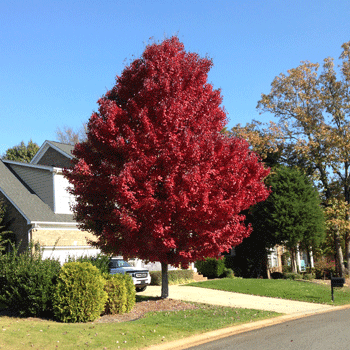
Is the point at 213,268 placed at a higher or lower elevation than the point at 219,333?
higher

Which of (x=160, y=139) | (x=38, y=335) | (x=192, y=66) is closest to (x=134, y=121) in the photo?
(x=160, y=139)

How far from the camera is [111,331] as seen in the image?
10.2 meters

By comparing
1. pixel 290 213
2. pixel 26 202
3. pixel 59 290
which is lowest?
pixel 59 290

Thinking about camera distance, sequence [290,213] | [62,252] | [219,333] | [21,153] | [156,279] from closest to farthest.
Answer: [219,333]
[62,252]
[156,279]
[290,213]
[21,153]

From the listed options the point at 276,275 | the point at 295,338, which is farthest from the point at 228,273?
the point at 295,338

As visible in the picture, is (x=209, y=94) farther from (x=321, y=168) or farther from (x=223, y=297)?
(x=321, y=168)

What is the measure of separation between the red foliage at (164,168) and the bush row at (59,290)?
1.76 m

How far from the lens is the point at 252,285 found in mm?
21828

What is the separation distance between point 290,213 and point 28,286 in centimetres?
1795

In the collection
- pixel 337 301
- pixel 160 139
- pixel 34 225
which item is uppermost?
pixel 160 139

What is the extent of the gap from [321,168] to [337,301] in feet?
42.7

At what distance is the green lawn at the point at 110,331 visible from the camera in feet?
29.7

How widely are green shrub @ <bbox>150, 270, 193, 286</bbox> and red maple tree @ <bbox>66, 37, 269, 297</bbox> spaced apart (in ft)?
30.6

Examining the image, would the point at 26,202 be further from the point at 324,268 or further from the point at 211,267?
the point at 324,268
